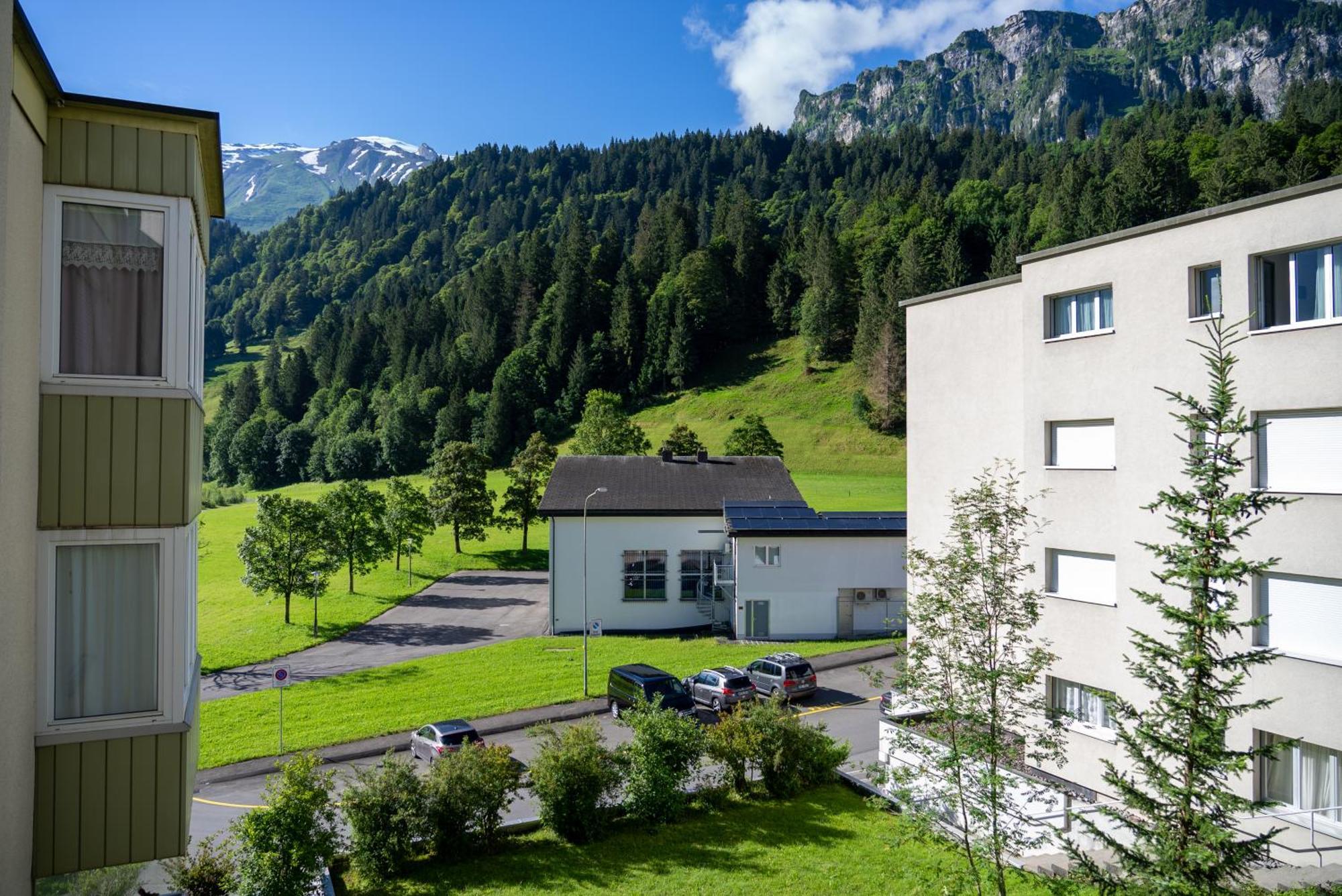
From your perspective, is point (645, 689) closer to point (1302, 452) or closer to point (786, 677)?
point (786, 677)

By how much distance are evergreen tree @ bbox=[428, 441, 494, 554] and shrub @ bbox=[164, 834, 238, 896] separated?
4564 cm

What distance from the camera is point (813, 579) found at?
3775 cm

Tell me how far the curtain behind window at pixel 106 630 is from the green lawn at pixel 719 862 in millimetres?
10482

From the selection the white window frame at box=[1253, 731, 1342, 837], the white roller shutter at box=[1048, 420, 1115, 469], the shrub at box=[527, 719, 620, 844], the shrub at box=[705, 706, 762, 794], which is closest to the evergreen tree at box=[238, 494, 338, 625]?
the shrub at box=[527, 719, 620, 844]

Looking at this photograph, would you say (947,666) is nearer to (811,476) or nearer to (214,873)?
(214,873)

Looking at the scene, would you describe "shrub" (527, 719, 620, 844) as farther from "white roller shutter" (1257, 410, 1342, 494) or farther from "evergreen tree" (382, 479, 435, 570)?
"evergreen tree" (382, 479, 435, 570)

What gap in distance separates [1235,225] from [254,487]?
118977 mm

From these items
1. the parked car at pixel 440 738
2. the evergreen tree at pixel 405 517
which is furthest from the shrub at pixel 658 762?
the evergreen tree at pixel 405 517

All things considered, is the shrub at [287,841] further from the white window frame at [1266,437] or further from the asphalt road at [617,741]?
the white window frame at [1266,437]

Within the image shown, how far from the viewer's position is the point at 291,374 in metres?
131

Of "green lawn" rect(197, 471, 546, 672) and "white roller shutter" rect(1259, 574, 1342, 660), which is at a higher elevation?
"white roller shutter" rect(1259, 574, 1342, 660)

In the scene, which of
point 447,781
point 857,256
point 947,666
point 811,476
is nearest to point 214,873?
point 447,781

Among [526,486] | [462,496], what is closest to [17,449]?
[462,496]

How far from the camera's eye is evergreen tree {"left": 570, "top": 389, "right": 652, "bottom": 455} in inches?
2803
